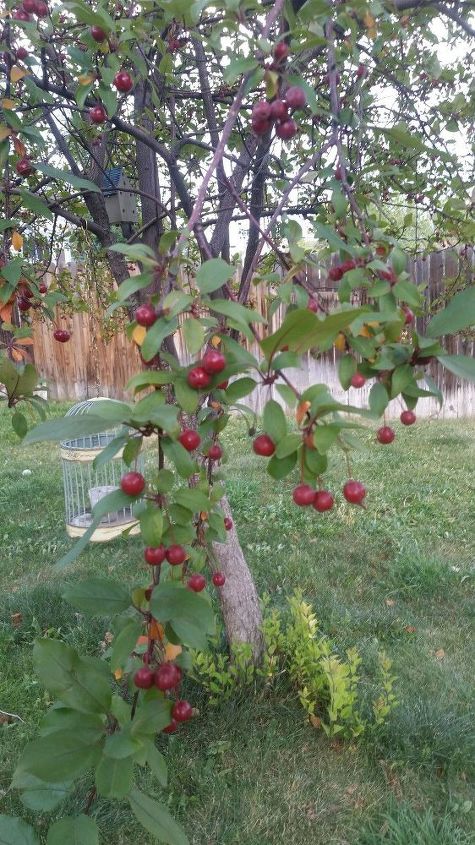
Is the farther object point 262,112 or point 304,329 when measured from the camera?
point 262,112

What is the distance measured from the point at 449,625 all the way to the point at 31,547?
2.32 m

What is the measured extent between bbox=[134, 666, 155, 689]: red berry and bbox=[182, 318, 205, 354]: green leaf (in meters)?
0.42

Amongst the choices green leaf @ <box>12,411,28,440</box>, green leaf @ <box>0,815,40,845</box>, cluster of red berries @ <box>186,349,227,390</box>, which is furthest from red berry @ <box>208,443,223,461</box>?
green leaf @ <box>0,815,40,845</box>

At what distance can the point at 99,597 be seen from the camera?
2.88 ft

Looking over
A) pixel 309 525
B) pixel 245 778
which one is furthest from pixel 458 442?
pixel 245 778

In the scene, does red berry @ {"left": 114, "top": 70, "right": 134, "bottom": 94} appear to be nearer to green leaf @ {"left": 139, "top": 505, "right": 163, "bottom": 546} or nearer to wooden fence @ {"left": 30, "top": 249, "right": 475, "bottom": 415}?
green leaf @ {"left": 139, "top": 505, "right": 163, "bottom": 546}

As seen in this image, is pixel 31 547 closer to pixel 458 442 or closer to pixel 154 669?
pixel 154 669

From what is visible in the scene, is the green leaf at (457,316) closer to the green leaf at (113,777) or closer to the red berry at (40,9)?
the green leaf at (113,777)

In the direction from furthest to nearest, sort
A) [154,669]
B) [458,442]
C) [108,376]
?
[108,376] < [458,442] < [154,669]

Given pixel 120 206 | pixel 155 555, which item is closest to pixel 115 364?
pixel 120 206

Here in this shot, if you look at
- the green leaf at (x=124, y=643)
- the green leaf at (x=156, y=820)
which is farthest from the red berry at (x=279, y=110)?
the green leaf at (x=156, y=820)

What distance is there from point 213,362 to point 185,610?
29cm

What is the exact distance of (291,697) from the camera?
220cm

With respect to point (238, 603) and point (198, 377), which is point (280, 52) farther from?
point (238, 603)
